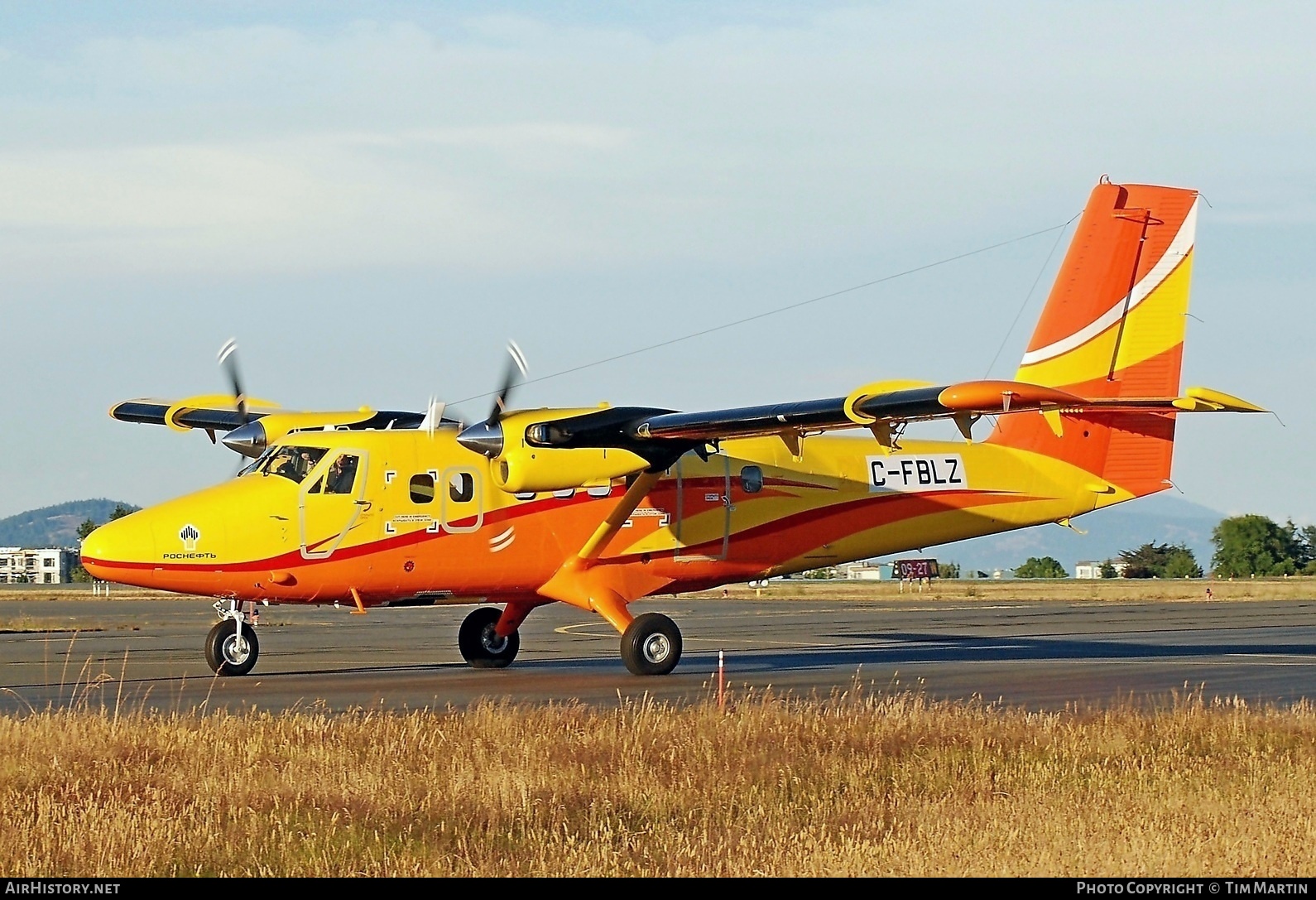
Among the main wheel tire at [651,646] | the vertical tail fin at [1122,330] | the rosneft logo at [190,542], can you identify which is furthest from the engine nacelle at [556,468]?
the vertical tail fin at [1122,330]

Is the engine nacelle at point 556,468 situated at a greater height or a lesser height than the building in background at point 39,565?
lesser

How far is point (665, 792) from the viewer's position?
11.5 meters

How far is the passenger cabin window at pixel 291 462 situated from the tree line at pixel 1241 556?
9465cm

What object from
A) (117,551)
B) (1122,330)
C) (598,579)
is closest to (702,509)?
(598,579)

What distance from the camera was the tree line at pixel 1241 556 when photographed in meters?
110

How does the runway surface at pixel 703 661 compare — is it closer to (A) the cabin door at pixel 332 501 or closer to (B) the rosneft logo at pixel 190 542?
(B) the rosneft logo at pixel 190 542

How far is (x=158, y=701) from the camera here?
18.2m

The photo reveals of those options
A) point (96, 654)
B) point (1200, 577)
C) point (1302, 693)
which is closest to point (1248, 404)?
point (1302, 693)

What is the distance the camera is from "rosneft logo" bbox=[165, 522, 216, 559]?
68.1 feet

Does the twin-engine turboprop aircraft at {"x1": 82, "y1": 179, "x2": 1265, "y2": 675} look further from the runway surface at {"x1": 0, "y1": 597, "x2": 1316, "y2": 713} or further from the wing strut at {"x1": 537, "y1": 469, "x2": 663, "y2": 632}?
the runway surface at {"x1": 0, "y1": 597, "x2": 1316, "y2": 713}

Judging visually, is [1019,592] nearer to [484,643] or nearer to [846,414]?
[484,643]

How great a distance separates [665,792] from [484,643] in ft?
43.4

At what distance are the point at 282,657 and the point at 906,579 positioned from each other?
219 feet

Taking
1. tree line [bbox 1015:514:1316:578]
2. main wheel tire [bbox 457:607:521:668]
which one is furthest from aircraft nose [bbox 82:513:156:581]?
tree line [bbox 1015:514:1316:578]
